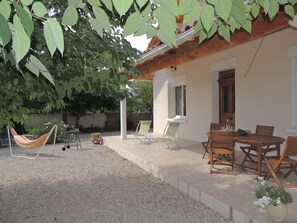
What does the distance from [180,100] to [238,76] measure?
4.37 metres

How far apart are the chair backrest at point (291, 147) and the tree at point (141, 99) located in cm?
1828

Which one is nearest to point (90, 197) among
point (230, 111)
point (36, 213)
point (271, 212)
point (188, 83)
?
point (36, 213)

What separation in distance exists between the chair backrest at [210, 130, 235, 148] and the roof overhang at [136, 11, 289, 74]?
1.56m

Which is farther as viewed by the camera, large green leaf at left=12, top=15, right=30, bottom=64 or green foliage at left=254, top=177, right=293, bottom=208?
green foliage at left=254, top=177, right=293, bottom=208

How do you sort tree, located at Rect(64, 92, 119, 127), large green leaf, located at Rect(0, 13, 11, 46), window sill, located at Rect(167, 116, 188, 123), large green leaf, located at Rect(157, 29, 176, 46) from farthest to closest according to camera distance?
tree, located at Rect(64, 92, 119, 127) → window sill, located at Rect(167, 116, 188, 123) → large green leaf, located at Rect(157, 29, 176, 46) → large green leaf, located at Rect(0, 13, 11, 46)

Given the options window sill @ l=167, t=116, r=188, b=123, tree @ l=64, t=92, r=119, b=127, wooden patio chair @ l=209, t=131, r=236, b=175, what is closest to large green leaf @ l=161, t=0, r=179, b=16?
wooden patio chair @ l=209, t=131, r=236, b=175

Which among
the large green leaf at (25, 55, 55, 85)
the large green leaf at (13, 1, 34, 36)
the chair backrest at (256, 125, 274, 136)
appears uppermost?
the large green leaf at (13, 1, 34, 36)

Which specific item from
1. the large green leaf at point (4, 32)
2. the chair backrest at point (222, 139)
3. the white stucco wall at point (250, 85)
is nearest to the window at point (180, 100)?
the white stucco wall at point (250, 85)

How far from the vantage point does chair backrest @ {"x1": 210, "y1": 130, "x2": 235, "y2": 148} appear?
17.6 feet

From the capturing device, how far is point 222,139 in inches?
213

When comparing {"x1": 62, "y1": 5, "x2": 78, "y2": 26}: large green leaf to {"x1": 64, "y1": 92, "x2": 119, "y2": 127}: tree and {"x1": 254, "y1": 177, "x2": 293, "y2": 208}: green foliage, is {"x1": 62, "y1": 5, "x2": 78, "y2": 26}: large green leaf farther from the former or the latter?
{"x1": 64, "y1": 92, "x2": 119, "y2": 127}: tree

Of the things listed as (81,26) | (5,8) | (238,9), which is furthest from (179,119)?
(5,8)

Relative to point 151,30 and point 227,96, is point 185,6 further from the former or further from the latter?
point 227,96

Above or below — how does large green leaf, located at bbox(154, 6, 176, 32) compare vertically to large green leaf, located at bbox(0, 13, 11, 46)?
above
